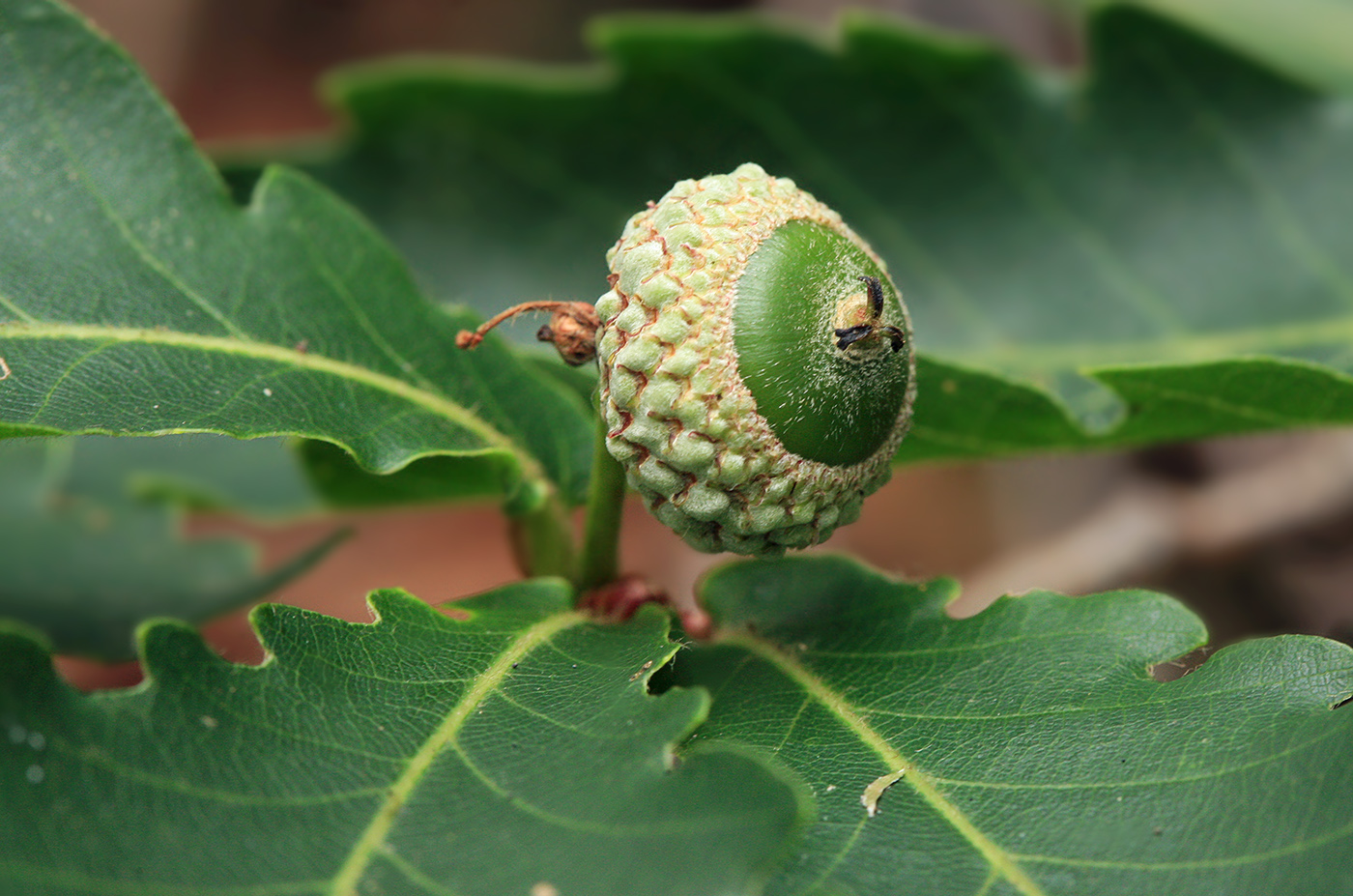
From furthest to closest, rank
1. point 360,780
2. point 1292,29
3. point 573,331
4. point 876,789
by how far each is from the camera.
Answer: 1. point 1292,29
2. point 573,331
3. point 876,789
4. point 360,780

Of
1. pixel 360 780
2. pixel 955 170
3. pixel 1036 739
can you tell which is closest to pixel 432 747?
pixel 360 780

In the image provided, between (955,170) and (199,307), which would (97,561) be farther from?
(955,170)

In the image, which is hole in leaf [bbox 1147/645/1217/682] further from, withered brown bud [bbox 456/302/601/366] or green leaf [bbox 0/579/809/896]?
withered brown bud [bbox 456/302/601/366]

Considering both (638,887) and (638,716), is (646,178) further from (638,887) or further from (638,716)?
(638,887)

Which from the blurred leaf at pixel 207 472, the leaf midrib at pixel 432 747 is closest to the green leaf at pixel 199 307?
the leaf midrib at pixel 432 747

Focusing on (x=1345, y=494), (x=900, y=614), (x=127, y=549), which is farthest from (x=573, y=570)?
(x=1345, y=494)

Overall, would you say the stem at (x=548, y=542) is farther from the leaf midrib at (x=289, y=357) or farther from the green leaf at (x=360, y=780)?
the green leaf at (x=360, y=780)
